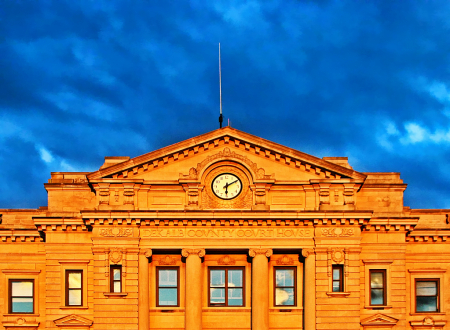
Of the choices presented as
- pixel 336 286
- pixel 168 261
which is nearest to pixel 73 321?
pixel 168 261

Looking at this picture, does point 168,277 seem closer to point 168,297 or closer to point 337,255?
point 168,297

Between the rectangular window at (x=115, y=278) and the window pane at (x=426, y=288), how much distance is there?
1731cm

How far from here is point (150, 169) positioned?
130ft

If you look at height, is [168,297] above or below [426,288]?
below

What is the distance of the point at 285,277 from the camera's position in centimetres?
4016

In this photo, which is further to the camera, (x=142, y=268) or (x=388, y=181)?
(x=388, y=181)

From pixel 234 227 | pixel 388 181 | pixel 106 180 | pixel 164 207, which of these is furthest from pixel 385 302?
pixel 106 180

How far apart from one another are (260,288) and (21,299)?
14065mm

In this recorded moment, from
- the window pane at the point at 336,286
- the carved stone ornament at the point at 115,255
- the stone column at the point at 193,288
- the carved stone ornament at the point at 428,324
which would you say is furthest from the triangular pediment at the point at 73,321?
the carved stone ornament at the point at 428,324

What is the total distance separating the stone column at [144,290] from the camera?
38469mm

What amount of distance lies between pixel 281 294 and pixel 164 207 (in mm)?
8162

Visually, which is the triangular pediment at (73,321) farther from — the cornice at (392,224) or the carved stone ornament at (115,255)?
the cornice at (392,224)

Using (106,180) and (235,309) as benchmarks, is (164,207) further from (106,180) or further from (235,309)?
(235,309)

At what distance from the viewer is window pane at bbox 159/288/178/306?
39.8 meters
